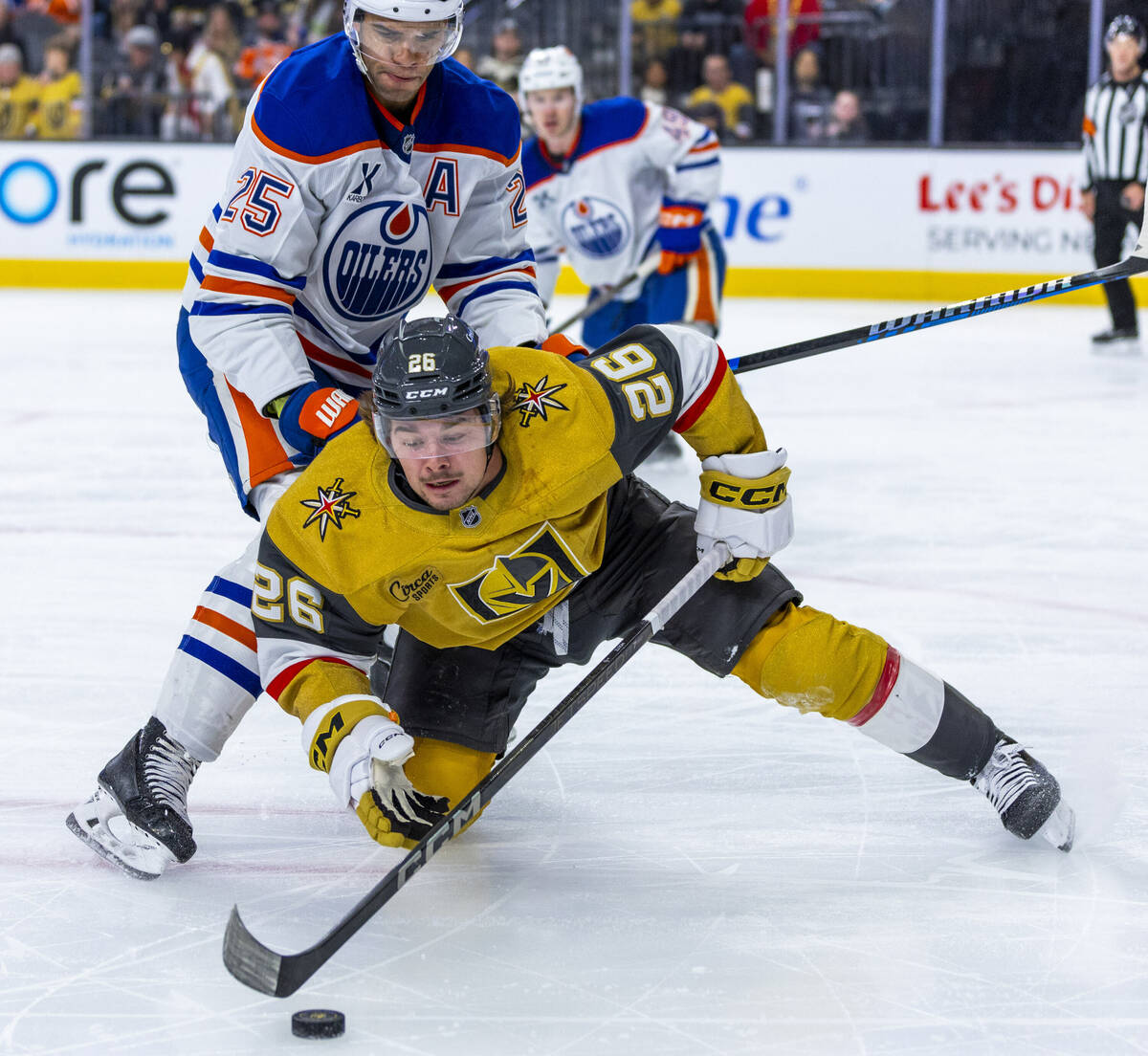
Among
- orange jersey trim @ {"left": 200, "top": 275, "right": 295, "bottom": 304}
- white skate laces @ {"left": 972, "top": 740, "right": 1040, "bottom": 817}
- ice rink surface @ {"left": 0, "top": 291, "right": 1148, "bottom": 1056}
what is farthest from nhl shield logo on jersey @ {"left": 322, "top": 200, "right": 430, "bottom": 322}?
white skate laces @ {"left": 972, "top": 740, "right": 1040, "bottom": 817}

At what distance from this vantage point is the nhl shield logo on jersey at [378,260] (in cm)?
248

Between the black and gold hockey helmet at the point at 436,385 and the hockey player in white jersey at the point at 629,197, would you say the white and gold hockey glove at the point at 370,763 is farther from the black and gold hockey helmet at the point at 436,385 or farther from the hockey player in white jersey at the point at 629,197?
the hockey player in white jersey at the point at 629,197

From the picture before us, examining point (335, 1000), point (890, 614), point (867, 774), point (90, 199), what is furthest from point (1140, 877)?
point (90, 199)

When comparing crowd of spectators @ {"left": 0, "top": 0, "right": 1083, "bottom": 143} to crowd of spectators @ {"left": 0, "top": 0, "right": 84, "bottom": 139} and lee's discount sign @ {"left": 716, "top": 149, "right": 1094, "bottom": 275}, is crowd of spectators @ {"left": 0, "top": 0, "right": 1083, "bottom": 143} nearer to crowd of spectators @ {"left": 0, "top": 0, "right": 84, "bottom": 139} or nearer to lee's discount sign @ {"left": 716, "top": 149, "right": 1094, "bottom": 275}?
crowd of spectators @ {"left": 0, "top": 0, "right": 84, "bottom": 139}

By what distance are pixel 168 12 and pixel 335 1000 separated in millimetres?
9066

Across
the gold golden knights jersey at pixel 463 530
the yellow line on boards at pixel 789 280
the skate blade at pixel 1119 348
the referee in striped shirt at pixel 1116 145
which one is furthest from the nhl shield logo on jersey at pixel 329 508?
the yellow line on boards at pixel 789 280

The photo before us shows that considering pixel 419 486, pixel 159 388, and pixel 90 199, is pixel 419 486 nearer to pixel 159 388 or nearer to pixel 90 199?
pixel 159 388

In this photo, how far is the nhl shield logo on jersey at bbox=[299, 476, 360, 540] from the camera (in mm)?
2033

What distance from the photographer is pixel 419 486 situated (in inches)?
78.4

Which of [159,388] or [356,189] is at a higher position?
[356,189]

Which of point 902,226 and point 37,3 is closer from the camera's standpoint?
point 902,226

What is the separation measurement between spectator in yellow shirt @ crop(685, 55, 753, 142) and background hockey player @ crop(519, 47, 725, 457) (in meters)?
4.10

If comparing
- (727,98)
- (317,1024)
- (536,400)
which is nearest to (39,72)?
(727,98)

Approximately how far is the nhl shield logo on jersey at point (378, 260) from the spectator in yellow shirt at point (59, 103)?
7.36 meters
